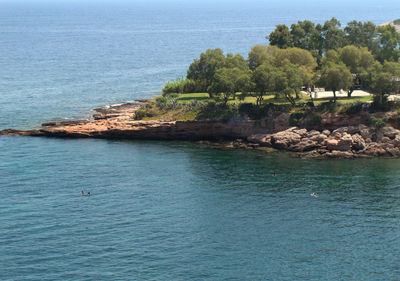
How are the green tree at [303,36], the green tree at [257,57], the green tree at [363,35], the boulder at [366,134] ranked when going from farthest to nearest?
the green tree at [303,36]
the green tree at [363,35]
the green tree at [257,57]
the boulder at [366,134]

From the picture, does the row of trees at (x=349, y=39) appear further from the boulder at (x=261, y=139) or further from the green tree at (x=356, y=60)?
the boulder at (x=261, y=139)

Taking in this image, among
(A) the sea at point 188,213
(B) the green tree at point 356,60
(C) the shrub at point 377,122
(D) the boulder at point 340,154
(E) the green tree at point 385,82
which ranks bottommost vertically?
(A) the sea at point 188,213

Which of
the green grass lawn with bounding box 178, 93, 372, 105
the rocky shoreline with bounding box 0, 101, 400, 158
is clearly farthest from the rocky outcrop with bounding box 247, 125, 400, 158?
the green grass lawn with bounding box 178, 93, 372, 105

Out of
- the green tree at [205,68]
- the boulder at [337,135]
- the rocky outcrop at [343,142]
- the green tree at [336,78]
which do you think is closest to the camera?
the rocky outcrop at [343,142]

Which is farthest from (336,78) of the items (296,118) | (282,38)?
(282,38)

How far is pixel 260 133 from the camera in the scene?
399ft

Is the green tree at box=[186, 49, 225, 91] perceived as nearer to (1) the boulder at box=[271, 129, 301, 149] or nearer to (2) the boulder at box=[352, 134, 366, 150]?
(1) the boulder at box=[271, 129, 301, 149]

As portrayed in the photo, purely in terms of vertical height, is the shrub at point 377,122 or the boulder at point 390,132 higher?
the shrub at point 377,122

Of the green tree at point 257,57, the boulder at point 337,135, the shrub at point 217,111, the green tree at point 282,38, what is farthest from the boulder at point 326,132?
the green tree at point 282,38

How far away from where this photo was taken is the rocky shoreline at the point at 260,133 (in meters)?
112

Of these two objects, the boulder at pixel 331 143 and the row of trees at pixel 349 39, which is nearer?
the boulder at pixel 331 143

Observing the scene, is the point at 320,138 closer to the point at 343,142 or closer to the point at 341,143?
the point at 341,143

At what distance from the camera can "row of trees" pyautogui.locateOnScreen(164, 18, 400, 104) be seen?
123 m

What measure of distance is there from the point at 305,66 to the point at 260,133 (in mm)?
28389
